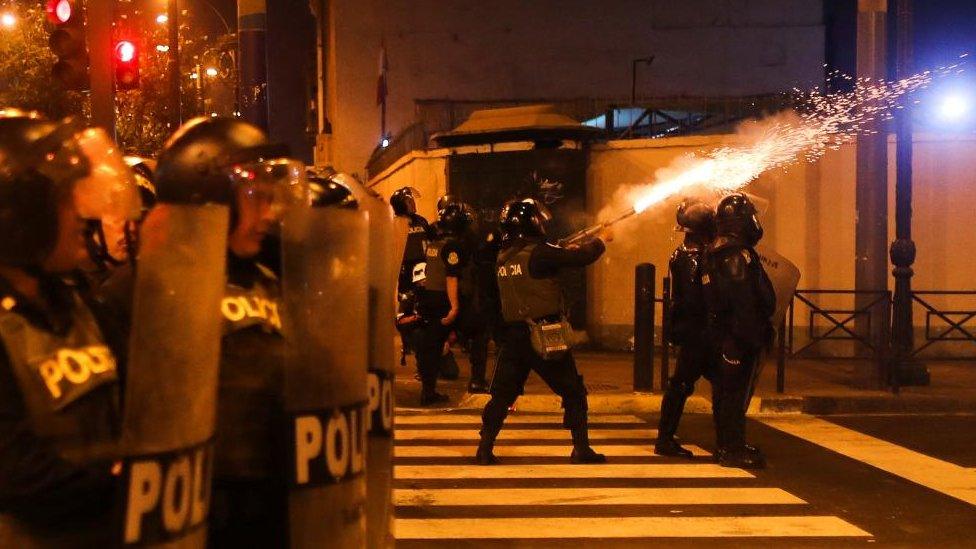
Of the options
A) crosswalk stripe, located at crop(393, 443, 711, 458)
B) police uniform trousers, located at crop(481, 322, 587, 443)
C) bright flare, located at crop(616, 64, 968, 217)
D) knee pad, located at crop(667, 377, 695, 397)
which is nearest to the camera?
police uniform trousers, located at crop(481, 322, 587, 443)

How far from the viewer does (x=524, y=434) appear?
384 inches

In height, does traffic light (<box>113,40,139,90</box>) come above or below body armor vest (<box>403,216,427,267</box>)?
above

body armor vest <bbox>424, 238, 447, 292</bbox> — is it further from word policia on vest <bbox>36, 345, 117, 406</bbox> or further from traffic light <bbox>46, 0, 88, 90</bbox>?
word policia on vest <bbox>36, 345, 117, 406</bbox>

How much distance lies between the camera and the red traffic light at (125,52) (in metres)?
11.0

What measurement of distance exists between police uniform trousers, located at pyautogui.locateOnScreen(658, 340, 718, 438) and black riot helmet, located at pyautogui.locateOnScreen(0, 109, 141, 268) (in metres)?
6.18

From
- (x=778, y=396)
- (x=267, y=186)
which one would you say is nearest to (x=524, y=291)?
(x=778, y=396)

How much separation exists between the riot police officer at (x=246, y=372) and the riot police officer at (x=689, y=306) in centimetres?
562

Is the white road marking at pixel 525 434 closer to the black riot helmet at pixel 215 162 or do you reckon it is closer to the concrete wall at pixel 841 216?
the concrete wall at pixel 841 216

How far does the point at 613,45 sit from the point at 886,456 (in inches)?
747

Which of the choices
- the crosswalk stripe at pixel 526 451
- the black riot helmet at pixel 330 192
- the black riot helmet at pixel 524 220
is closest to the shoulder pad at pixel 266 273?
the black riot helmet at pixel 330 192

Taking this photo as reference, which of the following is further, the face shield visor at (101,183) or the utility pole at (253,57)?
the utility pole at (253,57)

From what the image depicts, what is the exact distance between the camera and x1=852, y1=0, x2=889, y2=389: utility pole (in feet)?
38.7

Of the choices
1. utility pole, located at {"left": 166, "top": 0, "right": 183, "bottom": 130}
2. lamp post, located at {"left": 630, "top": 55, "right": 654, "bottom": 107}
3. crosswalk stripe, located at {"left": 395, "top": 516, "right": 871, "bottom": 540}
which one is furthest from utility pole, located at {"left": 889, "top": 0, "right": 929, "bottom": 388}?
lamp post, located at {"left": 630, "top": 55, "right": 654, "bottom": 107}

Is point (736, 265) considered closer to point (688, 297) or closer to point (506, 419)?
point (688, 297)
